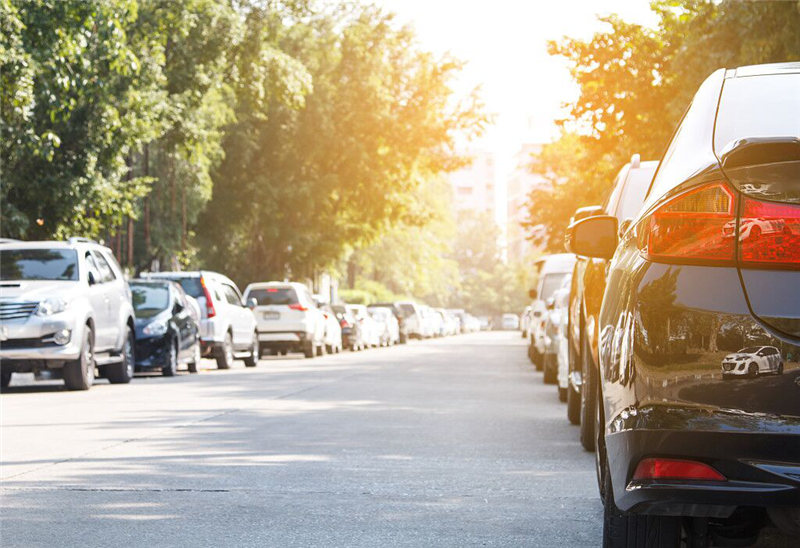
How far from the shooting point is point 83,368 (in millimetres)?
17266

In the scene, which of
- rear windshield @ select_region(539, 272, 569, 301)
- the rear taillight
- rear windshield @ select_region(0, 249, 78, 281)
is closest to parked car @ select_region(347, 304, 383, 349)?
the rear taillight

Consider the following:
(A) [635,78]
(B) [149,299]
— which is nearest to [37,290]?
(B) [149,299]

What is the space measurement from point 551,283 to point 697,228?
21.2 m

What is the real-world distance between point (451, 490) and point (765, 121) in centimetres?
421

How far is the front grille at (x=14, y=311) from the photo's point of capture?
1667 centimetres

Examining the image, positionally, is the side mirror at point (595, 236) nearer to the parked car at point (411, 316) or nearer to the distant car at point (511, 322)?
the parked car at point (411, 316)

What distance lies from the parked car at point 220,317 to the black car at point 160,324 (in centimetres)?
178

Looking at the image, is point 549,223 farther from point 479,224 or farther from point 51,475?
point 479,224

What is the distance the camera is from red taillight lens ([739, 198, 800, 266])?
382 cm

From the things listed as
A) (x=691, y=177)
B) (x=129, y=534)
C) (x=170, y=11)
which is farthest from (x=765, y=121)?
(x=170, y=11)

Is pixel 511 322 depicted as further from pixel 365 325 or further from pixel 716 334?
pixel 716 334

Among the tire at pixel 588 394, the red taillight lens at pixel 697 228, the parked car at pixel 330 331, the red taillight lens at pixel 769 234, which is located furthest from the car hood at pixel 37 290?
the parked car at pixel 330 331

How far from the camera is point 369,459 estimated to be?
951 centimetres

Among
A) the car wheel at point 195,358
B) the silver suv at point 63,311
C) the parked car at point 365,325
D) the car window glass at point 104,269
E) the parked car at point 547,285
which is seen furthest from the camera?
the parked car at point 365,325
